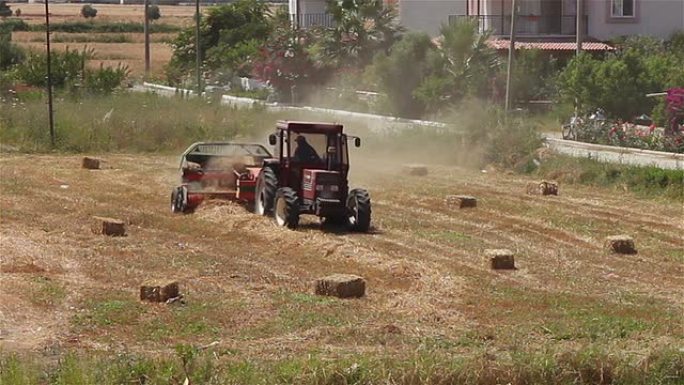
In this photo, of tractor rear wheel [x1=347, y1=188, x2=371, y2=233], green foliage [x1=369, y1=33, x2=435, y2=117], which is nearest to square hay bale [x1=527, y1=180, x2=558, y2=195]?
tractor rear wheel [x1=347, y1=188, x2=371, y2=233]

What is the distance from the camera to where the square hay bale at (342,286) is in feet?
64.4

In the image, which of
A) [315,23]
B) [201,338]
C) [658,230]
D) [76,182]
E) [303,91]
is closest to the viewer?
[201,338]

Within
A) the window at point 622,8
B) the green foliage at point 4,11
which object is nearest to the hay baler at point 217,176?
the window at point 622,8

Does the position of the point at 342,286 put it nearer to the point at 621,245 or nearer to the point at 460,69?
the point at 621,245

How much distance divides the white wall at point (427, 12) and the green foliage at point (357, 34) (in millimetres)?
5309

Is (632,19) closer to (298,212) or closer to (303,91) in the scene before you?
(303,91)

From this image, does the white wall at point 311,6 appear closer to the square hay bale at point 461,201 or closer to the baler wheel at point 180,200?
the square hay bale at point 461,201

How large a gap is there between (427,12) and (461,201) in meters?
36.1

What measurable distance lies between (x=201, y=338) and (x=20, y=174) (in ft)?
67.5

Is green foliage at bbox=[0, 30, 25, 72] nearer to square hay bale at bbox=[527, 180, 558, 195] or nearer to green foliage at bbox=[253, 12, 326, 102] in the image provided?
green foliage at bbox=[253, 12, 326, 102]

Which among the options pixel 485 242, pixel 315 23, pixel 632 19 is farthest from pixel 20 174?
pixel 315 23

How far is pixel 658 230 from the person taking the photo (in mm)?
27469

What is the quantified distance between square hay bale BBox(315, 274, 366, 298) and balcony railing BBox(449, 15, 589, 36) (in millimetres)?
42897

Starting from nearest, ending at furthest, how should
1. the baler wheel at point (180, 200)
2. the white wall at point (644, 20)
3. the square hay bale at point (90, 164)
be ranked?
1. the baler wheel at point (180, 200)
2. the square hay bale at point (90, 164)
3. the white wall at point (644, 20)
